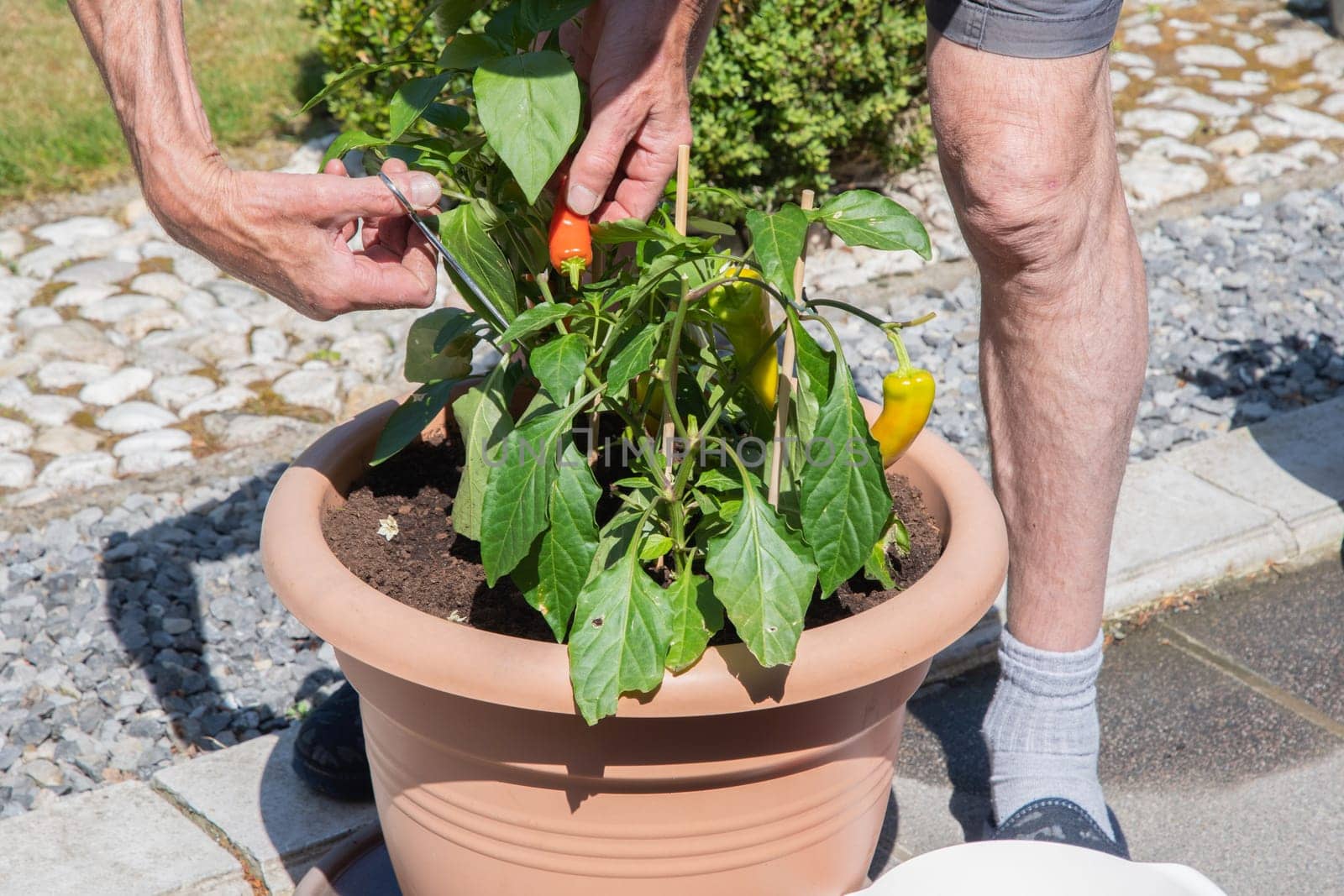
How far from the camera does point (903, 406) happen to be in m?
1.41

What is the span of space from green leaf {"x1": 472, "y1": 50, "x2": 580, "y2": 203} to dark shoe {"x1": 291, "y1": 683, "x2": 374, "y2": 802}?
96cm

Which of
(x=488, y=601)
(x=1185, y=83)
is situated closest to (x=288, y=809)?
(x=488, y=601)

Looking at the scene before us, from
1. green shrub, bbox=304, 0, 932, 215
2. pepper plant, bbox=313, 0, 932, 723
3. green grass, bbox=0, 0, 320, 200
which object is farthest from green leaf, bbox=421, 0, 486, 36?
green grass, bbox=0, 0, 320, 200

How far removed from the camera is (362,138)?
139 cm

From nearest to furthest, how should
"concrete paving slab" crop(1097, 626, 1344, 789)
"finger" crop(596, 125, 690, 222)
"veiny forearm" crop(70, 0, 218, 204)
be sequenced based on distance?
1. "veiny forearm" crop(70, 0, 218, 204)
2. "finger" crop(596, 125, 690, 222)
3. "concrete paving slab" crop(1097, 626, 1344, 789)

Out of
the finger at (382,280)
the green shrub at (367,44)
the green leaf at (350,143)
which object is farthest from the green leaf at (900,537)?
the green shrub at (367,44)

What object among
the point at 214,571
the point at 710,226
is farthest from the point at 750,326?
the point at 214,571

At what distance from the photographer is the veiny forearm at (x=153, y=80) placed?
4.11 ft

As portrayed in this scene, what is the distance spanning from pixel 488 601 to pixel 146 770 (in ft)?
3.37

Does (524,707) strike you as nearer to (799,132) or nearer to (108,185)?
(799,132)

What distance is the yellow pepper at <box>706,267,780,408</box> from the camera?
1.40m

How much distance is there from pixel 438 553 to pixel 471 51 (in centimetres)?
58

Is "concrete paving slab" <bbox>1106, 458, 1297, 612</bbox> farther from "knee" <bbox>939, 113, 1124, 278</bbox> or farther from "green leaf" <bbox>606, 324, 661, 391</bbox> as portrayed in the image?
"green leaf" <bbox>606, 324, 661, 391</bbox>

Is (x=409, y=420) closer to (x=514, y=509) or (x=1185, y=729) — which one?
(x=514, y=509)
